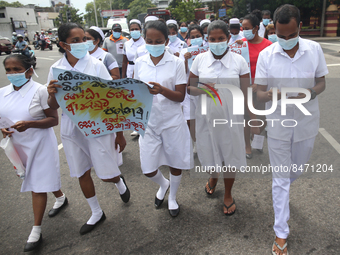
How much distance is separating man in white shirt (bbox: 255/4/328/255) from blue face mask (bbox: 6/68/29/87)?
2.10m

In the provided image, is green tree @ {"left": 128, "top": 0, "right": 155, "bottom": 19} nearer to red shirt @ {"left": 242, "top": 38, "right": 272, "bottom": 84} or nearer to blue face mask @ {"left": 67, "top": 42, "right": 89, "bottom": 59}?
red shirt @ {"left": 242, "top": 38, "right": 272, "bottom": 84}

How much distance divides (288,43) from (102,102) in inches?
64.5

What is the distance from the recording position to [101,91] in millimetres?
2500

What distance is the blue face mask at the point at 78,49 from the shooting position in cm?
254

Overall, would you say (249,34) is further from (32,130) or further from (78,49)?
(32,130)

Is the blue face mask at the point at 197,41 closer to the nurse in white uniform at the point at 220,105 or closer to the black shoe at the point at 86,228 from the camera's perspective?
the nurse in white uniform at the point at 220,105

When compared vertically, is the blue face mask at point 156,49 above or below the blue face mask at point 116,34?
below

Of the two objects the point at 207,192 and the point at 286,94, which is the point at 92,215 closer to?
the point at 207,192

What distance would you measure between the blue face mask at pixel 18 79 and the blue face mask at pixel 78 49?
1.61ft

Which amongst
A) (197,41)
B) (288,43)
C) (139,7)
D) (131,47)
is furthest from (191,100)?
(139,7)

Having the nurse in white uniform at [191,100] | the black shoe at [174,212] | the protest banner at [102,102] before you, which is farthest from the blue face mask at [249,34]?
the black shoe at [174,212]

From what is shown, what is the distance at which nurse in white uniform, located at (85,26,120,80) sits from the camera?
392cm

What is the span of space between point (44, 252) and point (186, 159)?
1.57 metres

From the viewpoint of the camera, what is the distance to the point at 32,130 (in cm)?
264
